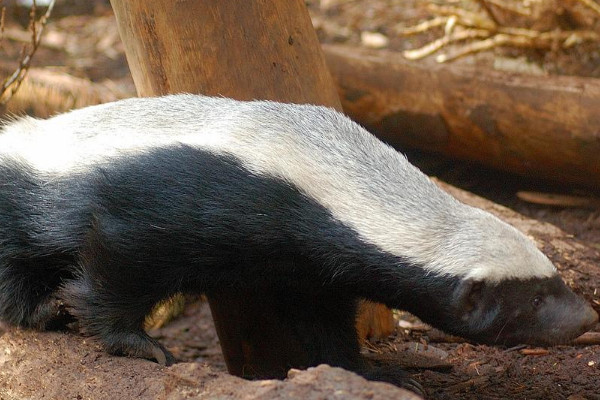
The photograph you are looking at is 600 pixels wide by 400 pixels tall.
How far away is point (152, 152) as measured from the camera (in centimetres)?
414

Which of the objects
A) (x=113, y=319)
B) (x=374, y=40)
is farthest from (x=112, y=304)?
(x=374, y=40)

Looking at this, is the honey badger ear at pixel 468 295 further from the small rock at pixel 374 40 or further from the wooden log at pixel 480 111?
the small rock at pixel 374 40

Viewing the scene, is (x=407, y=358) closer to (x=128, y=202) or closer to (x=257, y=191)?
(x=257, y=191)

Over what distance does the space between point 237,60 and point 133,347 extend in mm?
1886

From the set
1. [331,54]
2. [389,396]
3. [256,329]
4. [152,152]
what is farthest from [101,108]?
[331,54]

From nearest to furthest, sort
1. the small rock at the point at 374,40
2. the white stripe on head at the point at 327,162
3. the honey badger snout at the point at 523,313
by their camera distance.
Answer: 1. the white stripe on head at the point at 327,162
2. the honey badger snout at the point at 523,313
3. the small rock at the point at 374,40

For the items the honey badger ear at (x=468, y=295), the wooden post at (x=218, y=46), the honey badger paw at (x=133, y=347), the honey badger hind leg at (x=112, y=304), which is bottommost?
the honey badger paw at (x=133, y=347)

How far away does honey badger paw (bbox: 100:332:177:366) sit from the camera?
4.28m

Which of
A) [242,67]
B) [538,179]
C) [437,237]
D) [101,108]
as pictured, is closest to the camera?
[437,237]

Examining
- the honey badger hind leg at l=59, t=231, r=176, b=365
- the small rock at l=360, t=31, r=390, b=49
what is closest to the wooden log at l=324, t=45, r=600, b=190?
the small rock at l=360, t=31, r=390, b=49

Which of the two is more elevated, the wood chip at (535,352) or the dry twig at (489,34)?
the dry twig at (489,34)

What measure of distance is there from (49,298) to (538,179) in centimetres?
502

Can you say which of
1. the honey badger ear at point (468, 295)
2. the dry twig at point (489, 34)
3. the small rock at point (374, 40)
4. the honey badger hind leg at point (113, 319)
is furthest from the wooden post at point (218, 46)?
the small rock at point (374, 40)

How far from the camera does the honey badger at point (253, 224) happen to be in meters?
3.95
